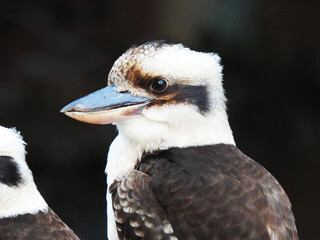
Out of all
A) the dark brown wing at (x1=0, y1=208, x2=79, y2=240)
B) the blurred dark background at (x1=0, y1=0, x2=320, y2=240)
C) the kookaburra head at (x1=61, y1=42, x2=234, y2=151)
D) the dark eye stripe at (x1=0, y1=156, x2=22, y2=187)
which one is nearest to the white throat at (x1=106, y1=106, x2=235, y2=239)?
the kookaburra head at (x1=61, y1=42, x2=234, y2=151)

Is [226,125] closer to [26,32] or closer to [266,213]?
[266,213]

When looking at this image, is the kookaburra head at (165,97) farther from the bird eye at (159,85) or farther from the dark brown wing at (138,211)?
the dark brown wing at (138,211)

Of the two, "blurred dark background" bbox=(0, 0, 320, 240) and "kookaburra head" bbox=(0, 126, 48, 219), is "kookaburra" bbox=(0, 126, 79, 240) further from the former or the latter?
"blurred dark background" bbox=(0, 0, 320, 240)

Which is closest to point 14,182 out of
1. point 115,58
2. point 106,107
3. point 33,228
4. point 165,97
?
point 33,228

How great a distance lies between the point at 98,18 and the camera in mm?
4113

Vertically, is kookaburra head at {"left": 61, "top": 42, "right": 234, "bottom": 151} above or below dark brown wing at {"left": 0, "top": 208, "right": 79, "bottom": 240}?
above

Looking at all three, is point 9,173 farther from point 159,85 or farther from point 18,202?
point 159,85

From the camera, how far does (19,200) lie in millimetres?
2352

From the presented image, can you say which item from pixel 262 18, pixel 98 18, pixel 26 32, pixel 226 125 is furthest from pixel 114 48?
pixel 226 125

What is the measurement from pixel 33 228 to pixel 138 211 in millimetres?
301

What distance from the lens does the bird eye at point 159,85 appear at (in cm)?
227

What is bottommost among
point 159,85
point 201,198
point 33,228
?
point 33,228

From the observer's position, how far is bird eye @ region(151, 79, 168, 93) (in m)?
2.27

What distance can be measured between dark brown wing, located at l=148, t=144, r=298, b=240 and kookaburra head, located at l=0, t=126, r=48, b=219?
34 centimetres
